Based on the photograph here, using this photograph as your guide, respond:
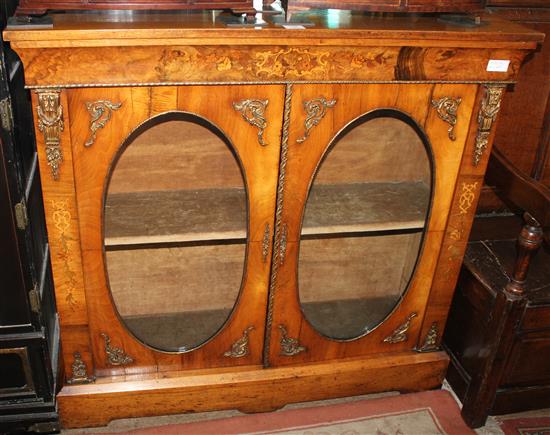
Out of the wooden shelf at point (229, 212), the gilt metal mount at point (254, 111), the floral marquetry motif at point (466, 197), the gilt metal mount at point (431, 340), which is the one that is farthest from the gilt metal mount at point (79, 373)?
the floral marquetry motif at point (466, 197)

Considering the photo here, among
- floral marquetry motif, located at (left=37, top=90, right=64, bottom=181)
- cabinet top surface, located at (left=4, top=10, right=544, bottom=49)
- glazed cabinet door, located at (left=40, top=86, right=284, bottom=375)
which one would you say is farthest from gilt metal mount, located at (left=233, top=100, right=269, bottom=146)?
floral marquetry motif, located at (left=37, top=90, right=64, bottom=181)

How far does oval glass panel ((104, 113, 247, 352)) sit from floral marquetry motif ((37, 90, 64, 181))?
14 cm

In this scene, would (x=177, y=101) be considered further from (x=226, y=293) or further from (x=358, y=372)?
(x=358, y=372)

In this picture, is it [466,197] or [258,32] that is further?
[466,197]

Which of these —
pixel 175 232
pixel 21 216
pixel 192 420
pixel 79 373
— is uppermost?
pixel 21 216

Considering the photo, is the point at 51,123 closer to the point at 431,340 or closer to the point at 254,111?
the point at 254,111

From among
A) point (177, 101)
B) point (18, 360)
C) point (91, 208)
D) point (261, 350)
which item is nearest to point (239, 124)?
point (177, 101)

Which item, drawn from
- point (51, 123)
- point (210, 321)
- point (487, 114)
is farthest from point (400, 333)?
point (51, 123)

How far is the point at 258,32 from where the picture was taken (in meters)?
1.30

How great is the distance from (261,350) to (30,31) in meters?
1.05

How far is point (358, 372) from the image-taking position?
1869mm

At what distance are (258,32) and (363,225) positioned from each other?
64 cm

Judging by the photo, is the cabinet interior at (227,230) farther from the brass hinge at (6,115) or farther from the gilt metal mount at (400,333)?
the brass hinge at (6,115)

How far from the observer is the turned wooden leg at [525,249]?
156 centimetres
